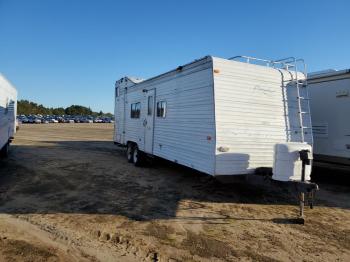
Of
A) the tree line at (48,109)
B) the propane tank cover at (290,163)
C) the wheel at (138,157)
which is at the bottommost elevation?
the wheel at (138,157)

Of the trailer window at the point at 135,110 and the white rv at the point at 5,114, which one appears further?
the trailer window at the point at 135,110

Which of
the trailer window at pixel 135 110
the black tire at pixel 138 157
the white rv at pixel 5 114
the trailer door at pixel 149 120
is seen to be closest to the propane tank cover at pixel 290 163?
the trailer door at pixel 149 120

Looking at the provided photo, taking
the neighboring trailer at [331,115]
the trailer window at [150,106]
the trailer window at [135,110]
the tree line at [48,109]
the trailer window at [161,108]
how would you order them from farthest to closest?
the tree line at [48,109]
the trailer window at [135,110]
the trailer window at [150,106]
the trailer window at [161,108]
the neighboring trailer at [331,115]

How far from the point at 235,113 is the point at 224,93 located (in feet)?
1.71

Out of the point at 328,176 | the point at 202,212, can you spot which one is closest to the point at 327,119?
the point at 328,176

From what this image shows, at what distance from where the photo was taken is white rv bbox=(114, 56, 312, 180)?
7.13m

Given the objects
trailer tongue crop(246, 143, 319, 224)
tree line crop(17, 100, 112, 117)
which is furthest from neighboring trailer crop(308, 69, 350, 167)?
tree line crop(17, 100, 112, 117)

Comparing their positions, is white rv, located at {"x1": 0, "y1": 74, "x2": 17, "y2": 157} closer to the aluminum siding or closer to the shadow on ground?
the shadow on ground

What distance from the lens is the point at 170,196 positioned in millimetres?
8086

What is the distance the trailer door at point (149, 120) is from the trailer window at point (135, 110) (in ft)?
2.31

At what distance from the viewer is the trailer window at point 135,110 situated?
12.3 metres

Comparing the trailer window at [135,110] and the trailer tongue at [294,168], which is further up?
the trailer window at [135,110]

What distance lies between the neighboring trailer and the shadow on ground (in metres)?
1.04

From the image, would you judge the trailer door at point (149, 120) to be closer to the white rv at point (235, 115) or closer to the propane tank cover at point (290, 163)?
the white rv at point (235, 115)
